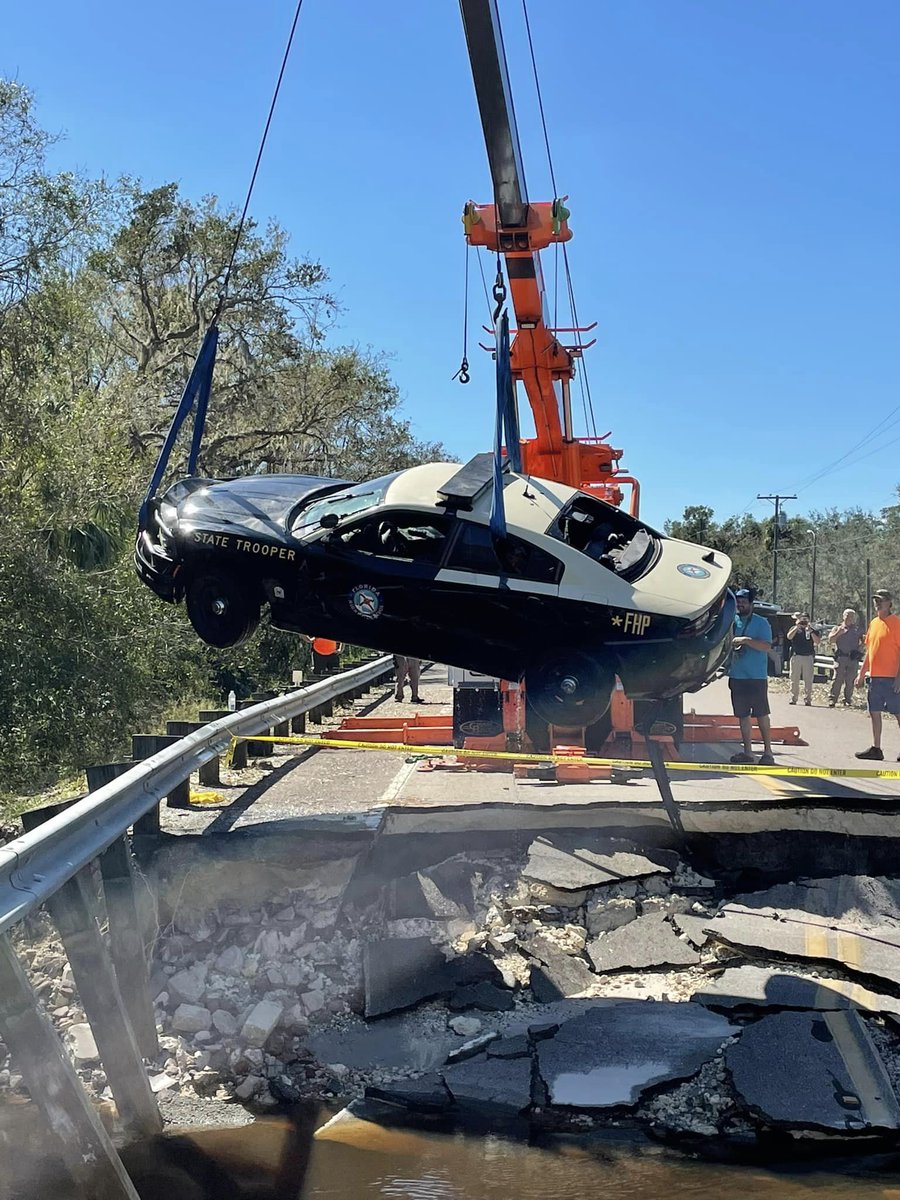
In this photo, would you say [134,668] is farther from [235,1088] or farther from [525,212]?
[235,1088]

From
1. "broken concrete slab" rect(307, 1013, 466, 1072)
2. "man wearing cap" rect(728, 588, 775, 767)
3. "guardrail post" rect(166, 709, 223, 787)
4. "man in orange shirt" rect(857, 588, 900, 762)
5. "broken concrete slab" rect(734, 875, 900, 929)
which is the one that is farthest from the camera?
"man in orange shirt" rect(857, 588, 900, 762)

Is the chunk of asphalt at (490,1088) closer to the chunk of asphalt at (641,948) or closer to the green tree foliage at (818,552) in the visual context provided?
the chunk of asphalt at (641,948)

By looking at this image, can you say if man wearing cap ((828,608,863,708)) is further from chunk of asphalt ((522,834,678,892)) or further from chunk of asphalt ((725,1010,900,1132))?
chunk of asphalt ((725,1010,900,1132))

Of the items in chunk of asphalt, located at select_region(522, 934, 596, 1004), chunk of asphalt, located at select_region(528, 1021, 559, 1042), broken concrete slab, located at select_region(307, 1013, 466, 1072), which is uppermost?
chunk of asphalt, located at select_region(522, 934, 596, 1004)

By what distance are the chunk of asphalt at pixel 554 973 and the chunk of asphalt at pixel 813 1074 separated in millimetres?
1059

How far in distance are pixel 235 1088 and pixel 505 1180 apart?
1.53m

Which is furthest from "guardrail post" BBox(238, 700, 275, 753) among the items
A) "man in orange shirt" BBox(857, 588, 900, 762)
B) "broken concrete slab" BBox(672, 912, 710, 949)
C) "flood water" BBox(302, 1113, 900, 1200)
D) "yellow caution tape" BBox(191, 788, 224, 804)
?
"man in orange shirt" BBox(857, 588, 900, 762)

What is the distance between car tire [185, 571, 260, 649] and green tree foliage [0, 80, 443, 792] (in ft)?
34.9

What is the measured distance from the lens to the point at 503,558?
19.1ft

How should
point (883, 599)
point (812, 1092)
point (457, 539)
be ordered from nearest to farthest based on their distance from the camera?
point (812, 1092), point (457, 539), point (883, 599)

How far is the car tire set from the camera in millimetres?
6375

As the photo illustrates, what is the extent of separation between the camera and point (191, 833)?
21.9ft

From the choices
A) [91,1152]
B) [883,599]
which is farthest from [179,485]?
[883,599]

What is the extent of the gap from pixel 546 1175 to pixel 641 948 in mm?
1978
